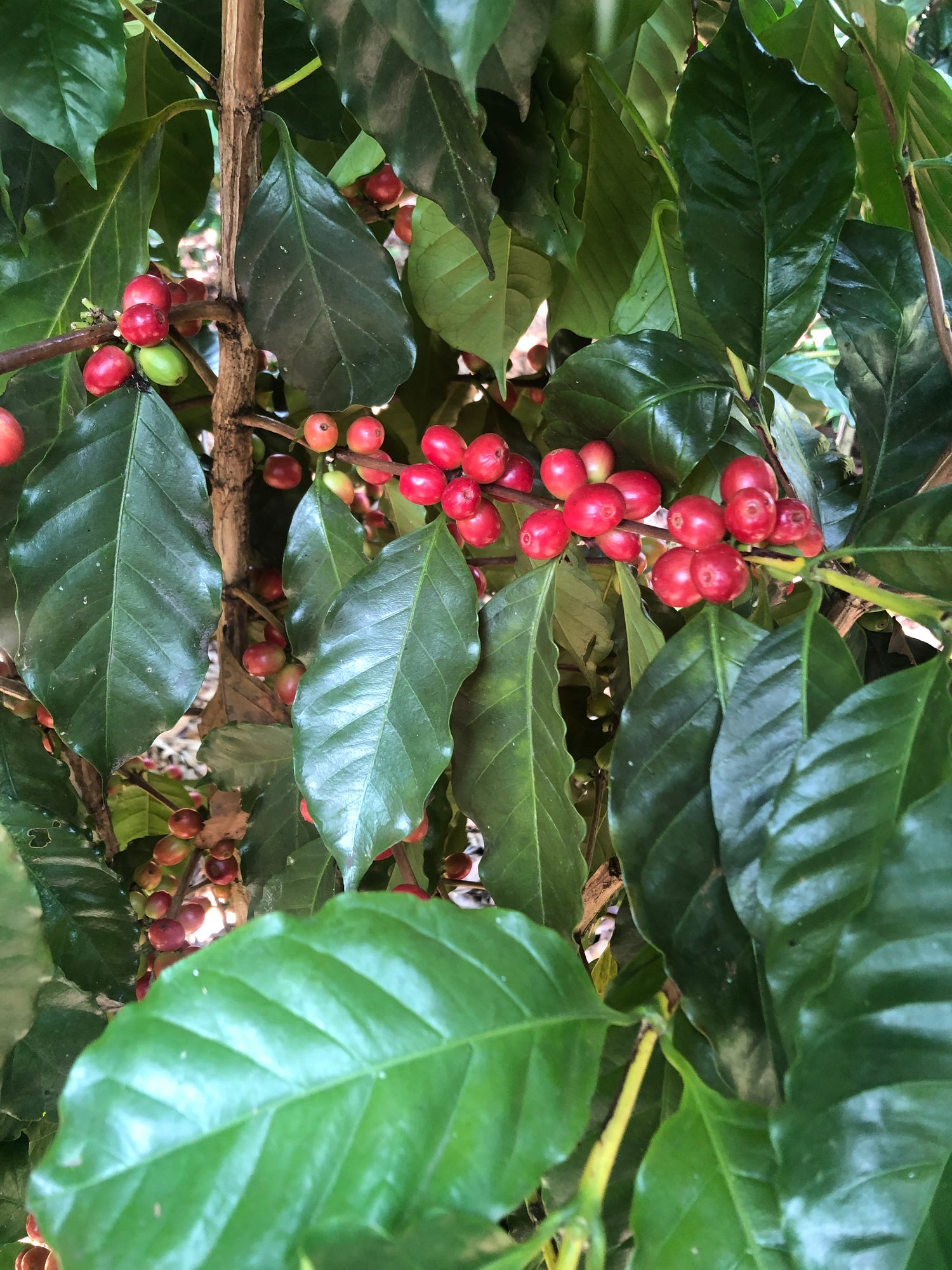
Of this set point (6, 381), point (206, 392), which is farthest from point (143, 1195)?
point (206, 392)

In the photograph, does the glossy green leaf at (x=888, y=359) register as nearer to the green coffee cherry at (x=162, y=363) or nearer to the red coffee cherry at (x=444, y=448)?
the red coffee cherry at (x=444, y=448)

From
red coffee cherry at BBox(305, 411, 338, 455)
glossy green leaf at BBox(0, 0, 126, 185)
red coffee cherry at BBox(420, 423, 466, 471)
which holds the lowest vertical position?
red coffee cherry at BBox(420, 423, 466, 471)

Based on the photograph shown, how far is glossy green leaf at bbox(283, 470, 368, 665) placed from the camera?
62 cm

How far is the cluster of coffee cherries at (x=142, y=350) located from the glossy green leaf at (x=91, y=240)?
0.24ft

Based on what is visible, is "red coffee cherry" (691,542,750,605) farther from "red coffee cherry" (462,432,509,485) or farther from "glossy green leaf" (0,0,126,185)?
"glossy green leaf" (0,0,126,185)

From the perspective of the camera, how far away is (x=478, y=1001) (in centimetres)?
36

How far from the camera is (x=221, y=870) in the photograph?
0.91 m

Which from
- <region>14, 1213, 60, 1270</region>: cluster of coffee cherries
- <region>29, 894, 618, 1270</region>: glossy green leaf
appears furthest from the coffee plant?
<region>14, 1213, 60, 1270</region>: cluster of coffee cherries

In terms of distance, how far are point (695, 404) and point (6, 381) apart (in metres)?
0.50

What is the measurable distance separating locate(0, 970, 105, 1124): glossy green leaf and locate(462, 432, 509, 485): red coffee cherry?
434 mm

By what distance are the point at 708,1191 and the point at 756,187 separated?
51 centimetres

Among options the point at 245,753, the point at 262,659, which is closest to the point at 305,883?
the point at 245,753

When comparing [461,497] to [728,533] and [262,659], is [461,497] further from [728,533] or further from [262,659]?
[262,659]

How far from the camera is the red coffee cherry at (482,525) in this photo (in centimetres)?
56
